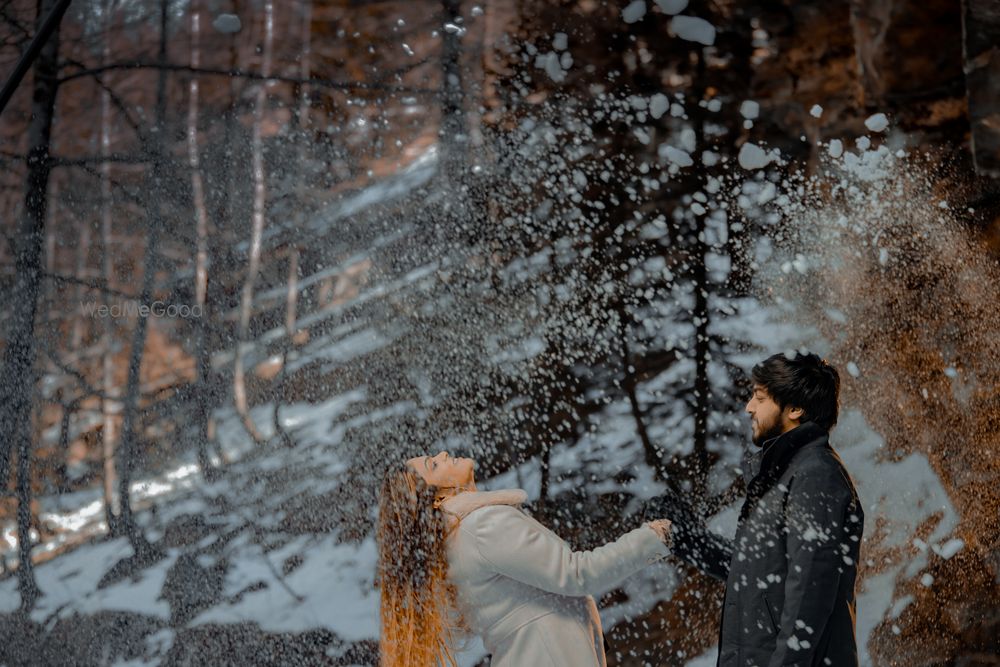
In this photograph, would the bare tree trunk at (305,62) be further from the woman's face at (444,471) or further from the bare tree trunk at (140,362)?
the woman's face at (444,471)

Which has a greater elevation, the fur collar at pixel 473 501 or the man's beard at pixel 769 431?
the fur collar at pixel 473 501

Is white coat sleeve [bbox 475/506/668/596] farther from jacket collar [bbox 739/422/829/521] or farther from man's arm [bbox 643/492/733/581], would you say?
jacket collar [bbox 739/422/829/521]

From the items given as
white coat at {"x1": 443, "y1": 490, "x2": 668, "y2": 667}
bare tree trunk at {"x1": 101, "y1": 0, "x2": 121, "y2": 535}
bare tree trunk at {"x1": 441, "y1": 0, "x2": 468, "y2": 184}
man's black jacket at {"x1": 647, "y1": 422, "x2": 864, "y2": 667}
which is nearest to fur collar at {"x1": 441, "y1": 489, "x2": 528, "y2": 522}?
white coat at {"x1": 443, "y1": 490, "x2": 668, "y2": 667}

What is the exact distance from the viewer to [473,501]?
52.1 inches

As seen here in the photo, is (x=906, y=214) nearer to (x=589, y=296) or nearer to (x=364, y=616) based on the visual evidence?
(x=589, y=296)

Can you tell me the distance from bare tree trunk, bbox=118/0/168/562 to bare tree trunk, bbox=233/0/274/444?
0.83 ft

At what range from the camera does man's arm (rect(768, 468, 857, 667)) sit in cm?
122

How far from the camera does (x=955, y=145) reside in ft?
6.31

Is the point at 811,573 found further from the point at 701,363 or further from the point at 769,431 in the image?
the point at 701,363

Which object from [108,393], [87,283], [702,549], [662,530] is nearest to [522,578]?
[662,530]

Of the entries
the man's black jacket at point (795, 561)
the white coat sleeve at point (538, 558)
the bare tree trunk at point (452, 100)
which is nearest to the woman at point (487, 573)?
the white coat sleeve at point (538, 558)

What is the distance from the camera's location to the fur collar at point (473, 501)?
51.8 inches

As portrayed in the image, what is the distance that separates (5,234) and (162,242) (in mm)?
501

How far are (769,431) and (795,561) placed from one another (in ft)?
0.78
